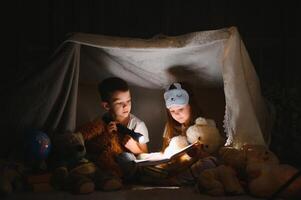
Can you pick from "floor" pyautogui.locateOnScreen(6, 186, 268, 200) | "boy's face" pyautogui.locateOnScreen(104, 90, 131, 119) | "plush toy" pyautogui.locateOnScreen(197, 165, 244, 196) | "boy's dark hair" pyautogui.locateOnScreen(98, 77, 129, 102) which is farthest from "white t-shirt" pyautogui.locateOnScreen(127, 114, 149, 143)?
"plush toy" pyautogui.locateOnScreen(197, 165, 244, 196)

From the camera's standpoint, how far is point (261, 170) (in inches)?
151

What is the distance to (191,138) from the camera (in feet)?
15.4

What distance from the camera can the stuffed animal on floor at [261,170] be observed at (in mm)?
3711

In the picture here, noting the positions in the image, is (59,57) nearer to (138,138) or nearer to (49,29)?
(138,138)

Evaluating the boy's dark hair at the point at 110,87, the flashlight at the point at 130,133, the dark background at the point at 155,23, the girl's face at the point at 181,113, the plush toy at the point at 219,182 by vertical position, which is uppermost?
the dark background at the point at 155,23

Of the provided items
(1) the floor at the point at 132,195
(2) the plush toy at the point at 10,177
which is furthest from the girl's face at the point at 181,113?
(2) the plush toy at the point at 10,177

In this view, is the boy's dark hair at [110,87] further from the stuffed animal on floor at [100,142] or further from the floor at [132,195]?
the floor at [132,195]

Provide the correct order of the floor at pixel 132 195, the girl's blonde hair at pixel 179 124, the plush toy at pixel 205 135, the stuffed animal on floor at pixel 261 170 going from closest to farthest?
the stuffed animal on floor at pixel 261 170
the floor at pixel 132 195
the plush toy at pixel 205 135
the girl's blonde hair at pixel 179 124

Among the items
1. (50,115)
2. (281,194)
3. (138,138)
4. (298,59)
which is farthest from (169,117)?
(298,59)

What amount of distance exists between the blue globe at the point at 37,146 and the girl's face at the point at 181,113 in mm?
1435

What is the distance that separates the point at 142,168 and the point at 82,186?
806 millimetres

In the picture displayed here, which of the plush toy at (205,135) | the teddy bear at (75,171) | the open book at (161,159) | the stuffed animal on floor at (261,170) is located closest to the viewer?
the stuffed animal on floor at (261,170)

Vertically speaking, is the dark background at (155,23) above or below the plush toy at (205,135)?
above

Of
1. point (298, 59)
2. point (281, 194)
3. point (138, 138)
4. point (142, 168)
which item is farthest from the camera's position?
point (298, 59)
